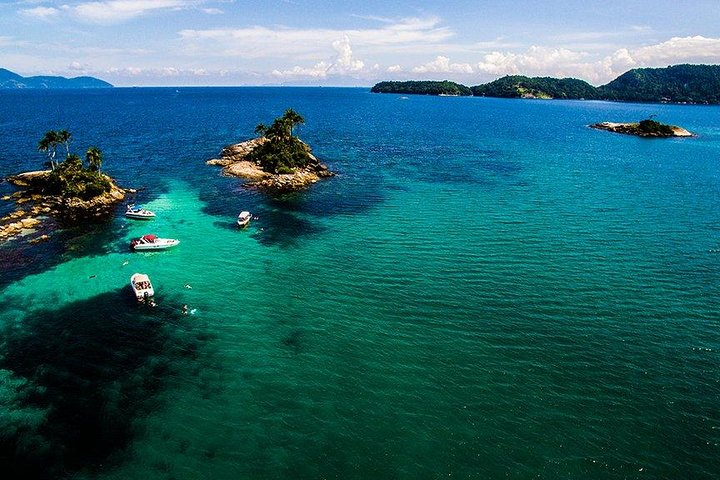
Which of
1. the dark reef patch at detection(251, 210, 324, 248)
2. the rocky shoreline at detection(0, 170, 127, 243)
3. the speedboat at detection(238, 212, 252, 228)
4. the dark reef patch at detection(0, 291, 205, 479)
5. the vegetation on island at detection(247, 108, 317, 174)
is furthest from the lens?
the vegetation on island at detection(247, 108, 317, 174)

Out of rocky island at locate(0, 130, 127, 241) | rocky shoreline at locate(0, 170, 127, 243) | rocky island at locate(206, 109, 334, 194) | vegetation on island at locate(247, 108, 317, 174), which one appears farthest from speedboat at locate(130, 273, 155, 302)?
vegetation on island at locate(247, 108, 317, 174)

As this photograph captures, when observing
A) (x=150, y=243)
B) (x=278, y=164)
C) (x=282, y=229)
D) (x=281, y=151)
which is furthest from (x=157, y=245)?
(x=281, y=151)

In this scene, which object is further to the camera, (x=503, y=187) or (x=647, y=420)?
(x=503, y=187)

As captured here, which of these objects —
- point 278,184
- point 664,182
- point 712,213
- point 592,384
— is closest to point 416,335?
point 592,384

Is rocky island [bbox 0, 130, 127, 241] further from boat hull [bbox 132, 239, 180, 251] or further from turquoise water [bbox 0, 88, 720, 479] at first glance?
boat hull [bbox 132, 239, 180, 251]

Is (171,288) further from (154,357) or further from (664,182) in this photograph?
(664,182)

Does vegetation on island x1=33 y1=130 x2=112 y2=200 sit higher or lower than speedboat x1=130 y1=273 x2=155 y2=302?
higher

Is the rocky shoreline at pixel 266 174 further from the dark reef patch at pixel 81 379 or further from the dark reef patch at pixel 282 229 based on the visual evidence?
the dark reef patch at pixel 81 379

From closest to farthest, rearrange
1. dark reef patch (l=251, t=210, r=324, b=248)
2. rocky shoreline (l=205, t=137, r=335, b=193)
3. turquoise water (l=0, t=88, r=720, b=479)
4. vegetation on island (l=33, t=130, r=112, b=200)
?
1. turquoise water (l=0, t=88, r=720, b=479)
2. dark reef patch (l=251, t=210, r=324, b=248)
3. vegetation on island (l=33, t=130, r=112, b=200)
4. rocky shoreline (l=205, t=137, r=335, b=193)

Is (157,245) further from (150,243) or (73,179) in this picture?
(73,179)
